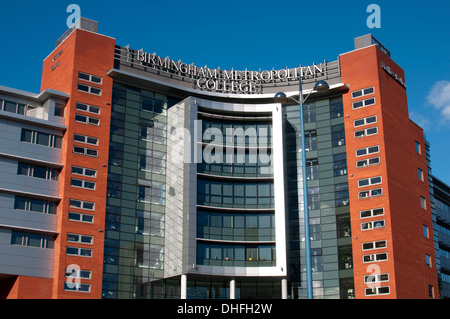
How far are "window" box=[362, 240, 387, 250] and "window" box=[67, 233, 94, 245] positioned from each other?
26419 mm

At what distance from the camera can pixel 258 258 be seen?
5991cm

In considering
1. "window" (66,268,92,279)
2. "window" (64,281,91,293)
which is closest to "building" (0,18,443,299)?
"window" (64,281,91,293)

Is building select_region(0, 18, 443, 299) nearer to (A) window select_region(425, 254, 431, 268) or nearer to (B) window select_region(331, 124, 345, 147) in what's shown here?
(B) window select_region(331, 124, 345, 147)

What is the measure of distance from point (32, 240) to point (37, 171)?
654 centimetres

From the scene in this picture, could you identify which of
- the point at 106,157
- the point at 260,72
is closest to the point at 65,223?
the point at 106,157

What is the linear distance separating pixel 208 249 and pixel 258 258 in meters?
5.23

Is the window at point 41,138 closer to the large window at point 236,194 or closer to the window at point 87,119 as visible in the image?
the window at point 87,119

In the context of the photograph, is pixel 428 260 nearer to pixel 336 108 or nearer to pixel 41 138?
pixel 336 108

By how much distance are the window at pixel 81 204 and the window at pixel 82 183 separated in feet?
4.91

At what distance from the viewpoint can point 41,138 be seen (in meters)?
56.2

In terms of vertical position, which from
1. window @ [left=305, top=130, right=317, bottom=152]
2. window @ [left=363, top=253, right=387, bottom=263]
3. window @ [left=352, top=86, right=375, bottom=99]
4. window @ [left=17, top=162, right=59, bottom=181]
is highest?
window @ [left=352, top=86, right=375, bottom=99]

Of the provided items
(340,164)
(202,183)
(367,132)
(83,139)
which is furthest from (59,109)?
(367,132)

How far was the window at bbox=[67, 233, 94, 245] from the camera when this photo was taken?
5380cm

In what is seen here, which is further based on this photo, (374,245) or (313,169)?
(313,169)
